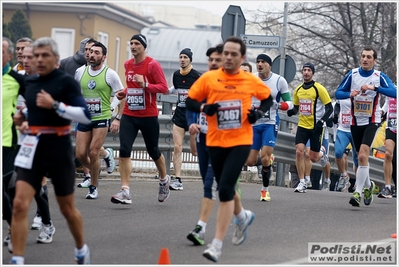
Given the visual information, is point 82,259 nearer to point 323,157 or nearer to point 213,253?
point 213,253

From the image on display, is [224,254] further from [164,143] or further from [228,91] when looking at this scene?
[164,143]

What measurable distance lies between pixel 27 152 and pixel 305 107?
8.85 meters

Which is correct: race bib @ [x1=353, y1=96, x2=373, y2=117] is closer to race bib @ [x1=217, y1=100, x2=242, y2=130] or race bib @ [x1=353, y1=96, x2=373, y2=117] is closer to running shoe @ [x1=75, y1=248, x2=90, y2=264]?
race bib @ [x1=217, y1=100, x2=242, y2=130]

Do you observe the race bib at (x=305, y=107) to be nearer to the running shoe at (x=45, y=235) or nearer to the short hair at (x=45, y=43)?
the running shoe at (x=45, y=235)

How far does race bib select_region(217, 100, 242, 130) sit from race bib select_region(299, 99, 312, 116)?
7.30 metres

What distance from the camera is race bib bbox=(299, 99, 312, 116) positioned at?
16328 mm

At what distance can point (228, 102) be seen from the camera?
30.1ft

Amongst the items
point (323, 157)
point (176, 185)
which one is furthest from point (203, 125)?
point (323, 157)

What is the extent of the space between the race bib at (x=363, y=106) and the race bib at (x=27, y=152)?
6.49 meters

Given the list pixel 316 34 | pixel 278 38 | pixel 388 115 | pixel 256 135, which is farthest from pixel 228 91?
pixel 316 34

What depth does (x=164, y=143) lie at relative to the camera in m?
17.8

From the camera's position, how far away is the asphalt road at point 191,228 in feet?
29.7

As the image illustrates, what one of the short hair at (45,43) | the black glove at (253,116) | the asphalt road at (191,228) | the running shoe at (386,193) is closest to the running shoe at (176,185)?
the asphalt road at (191,228)

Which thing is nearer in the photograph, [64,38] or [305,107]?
[305,107]
